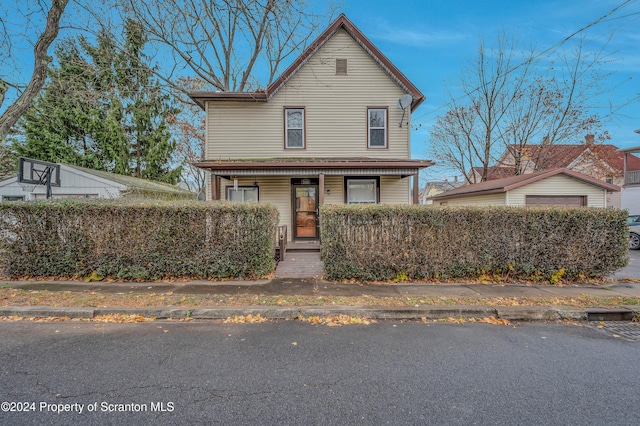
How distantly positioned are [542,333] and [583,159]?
20.8 m

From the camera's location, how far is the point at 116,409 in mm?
2270

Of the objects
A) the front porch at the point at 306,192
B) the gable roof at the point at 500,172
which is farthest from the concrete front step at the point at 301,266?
the gable roof at the point at 500,172

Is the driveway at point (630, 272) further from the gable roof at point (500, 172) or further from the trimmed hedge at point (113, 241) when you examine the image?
the gable roof at point (500, 172)

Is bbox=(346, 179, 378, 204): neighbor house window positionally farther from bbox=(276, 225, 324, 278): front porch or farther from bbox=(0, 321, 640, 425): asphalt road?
bbox=(0, 321, 640, 425): asphalt road

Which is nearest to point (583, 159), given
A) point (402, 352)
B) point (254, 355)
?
point (402, 352)

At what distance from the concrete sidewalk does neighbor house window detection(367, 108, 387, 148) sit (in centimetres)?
678

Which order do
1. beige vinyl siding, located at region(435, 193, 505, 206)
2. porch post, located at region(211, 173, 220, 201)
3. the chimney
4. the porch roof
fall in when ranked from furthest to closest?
1. the chimney
2. beige vinyl siding, located at region(435, 193, 505, 206)
3. porch post, located at region(211, 173, 220, 201)
4. the porch roof

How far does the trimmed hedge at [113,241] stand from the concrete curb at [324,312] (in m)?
1.76

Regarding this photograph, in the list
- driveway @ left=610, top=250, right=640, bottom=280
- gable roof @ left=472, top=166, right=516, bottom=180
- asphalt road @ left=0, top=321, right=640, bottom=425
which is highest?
gable roof @ left=472, top=166, right=516, bottom=180

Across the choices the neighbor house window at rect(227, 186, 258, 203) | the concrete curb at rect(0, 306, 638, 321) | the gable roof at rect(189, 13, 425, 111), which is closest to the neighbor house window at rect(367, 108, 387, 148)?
the gable roof at rect(189, 13, 425, 111)

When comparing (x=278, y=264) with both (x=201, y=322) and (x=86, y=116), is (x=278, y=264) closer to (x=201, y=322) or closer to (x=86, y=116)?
(x=201, y=322)

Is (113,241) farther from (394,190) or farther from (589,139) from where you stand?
(589,139)

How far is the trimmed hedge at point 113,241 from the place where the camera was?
6070mm

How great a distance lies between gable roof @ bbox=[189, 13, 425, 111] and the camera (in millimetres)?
10734
